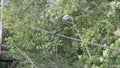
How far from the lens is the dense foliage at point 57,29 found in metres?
4.67

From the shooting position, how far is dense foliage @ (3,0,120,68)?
4.67 metres

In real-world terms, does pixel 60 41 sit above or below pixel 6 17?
below

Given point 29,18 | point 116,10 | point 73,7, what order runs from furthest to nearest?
point 29,18 → point 73,7 → point 116,10

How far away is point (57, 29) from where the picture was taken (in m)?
5.92

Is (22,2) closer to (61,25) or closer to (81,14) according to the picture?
(61,25)

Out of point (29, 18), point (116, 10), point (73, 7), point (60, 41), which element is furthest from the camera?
point (29, 18)

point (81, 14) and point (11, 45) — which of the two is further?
point (11, 45)

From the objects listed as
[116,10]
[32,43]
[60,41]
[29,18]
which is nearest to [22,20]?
[29,18]

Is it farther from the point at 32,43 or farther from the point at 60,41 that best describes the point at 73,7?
the point at 32,43

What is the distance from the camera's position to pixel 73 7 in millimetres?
4867

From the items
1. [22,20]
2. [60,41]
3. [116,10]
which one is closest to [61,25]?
[60,41]

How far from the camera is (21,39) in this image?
628cm

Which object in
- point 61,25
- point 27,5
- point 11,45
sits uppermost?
point 27,5

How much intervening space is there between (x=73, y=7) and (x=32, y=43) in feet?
5.06
